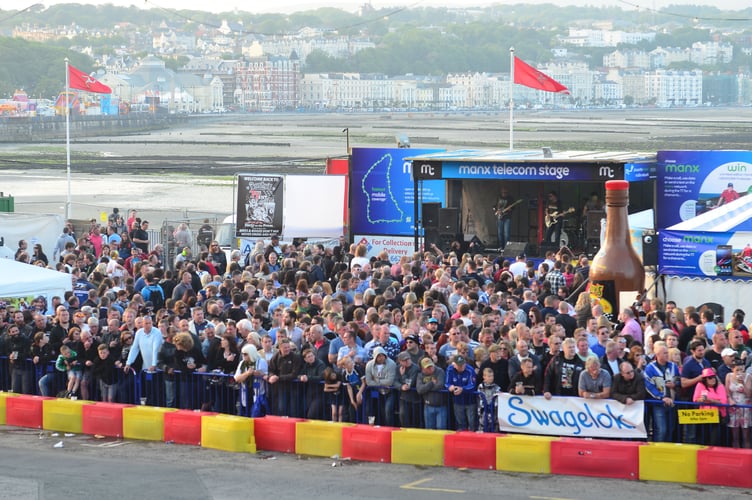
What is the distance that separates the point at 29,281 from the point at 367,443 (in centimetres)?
656

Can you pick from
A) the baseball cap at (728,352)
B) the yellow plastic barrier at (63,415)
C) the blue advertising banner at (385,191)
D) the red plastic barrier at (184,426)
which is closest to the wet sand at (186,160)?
the blue advertising banner at (385,191)

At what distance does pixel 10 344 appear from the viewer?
15.9 metres

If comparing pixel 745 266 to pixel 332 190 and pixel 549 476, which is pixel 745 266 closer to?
pixel 549 476

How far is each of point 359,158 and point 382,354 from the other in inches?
542

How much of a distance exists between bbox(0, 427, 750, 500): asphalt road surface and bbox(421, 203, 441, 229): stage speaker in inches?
483

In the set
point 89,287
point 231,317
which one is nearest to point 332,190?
point 89,287

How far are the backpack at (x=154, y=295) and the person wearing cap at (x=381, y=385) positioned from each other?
6.29 meters

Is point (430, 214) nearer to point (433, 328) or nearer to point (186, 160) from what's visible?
point (433, 328)

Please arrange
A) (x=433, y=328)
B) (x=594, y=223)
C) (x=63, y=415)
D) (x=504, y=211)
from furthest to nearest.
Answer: (x=504, y=211), (x=594, y=223), (x=63, y=415), (x=433, y=328)

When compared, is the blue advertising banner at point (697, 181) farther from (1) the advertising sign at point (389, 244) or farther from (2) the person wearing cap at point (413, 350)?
(2) the person wearing cap at point (413, 350)

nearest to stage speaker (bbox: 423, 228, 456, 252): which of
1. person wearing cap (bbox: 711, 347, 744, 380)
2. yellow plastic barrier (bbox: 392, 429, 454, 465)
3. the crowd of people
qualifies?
the crowd of people

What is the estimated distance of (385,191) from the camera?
2666cm

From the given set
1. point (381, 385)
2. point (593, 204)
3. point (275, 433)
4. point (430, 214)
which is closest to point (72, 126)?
point (430, 214)

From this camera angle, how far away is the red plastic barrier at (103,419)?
1491 cm
